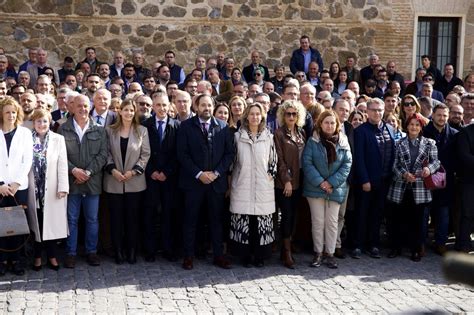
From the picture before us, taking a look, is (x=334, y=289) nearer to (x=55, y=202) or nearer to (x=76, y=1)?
(x=55, y=202)

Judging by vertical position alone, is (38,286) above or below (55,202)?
below

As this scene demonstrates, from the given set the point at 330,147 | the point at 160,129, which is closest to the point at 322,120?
the point at 330,147

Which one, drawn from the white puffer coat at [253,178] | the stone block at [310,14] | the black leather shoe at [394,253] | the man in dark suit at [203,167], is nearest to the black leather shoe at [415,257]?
the black leather shoe at [394,253]

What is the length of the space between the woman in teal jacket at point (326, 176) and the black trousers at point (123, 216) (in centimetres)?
180

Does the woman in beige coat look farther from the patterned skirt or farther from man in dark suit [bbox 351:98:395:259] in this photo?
man in dark suit [bbox 351:98:395:259]

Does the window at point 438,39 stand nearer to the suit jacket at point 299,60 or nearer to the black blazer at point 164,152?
the suit jacket at point 299,60

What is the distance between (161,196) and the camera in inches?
281

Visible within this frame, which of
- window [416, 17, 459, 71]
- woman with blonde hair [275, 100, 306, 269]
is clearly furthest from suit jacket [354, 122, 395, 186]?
window [416, 17, 459, 71]

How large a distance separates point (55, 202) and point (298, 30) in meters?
9.49

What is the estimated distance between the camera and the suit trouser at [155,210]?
23.1 ft

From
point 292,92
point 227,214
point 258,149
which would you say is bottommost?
point 227,214

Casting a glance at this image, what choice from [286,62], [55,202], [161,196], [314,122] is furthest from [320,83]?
[55,202]

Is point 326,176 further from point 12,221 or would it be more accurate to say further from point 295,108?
point 12,221

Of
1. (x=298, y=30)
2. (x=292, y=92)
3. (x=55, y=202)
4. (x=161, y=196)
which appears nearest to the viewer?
(x=55, y=202)
